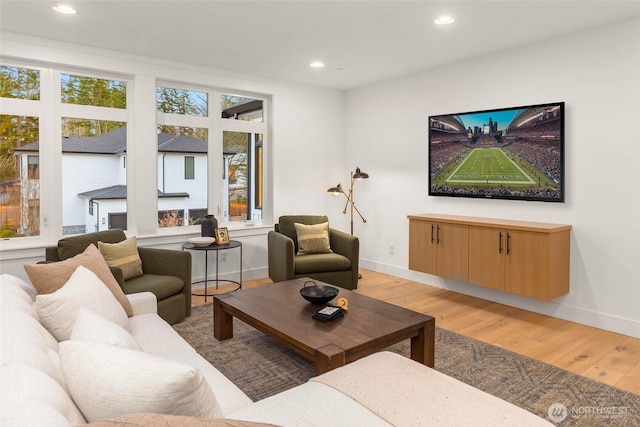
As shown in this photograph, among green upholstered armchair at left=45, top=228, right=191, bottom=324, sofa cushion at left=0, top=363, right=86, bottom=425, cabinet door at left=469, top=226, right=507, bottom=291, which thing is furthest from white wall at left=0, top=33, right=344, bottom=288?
sofa cushion at left=0, top=363, right=86, bottom=425

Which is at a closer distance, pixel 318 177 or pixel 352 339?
pixel 352 339

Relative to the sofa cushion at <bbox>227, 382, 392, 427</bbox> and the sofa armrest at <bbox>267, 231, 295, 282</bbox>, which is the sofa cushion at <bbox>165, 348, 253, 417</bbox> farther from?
the sofa armrest at <bbox>267, 231, 295, 282</bbox>

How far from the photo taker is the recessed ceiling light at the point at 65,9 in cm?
316

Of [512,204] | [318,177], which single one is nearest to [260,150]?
[318,177]

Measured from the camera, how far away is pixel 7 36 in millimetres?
3678

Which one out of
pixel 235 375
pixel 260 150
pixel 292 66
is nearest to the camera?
pixel 235 375

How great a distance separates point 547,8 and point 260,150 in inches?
140

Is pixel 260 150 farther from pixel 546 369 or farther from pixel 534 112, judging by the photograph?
pixel 546 369

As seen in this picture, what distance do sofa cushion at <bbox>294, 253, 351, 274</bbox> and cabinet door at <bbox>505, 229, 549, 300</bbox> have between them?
65.7 inches

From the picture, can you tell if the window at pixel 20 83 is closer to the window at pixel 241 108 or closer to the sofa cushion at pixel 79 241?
the sofa cushion at pixel 79 241

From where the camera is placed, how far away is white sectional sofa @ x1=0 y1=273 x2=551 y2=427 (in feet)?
3.56

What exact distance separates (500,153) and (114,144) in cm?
406

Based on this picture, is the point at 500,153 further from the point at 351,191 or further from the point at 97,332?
the point at 97,332

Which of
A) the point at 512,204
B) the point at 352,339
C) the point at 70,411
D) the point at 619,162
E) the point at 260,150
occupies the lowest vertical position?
the point at 352,339
